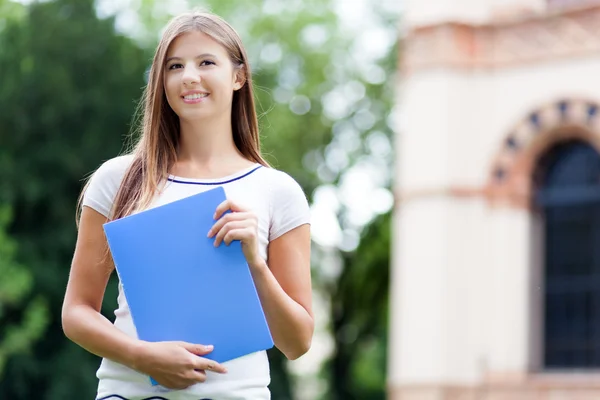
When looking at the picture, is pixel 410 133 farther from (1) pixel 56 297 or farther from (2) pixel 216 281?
(2) pixel 216 281

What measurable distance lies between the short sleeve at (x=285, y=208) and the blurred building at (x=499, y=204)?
12946 millimetres

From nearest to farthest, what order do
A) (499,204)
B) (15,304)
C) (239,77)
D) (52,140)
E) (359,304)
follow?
(239,77) < (499,204) < (15,304) < (52,140) < (359,304)

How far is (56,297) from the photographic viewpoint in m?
19.5

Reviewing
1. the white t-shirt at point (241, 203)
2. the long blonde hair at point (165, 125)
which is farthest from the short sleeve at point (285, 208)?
the long blonde hair at point (165, 125)

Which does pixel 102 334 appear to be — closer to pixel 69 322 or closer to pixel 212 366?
pixel 69 322

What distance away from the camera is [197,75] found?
2.75m

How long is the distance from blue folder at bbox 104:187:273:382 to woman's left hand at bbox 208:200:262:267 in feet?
0.08

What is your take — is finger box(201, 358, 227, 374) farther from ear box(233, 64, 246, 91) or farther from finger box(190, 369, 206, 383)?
ear box(233, 64, 246, 91)

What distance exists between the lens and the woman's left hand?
254 centimetres

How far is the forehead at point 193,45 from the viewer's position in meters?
2.77

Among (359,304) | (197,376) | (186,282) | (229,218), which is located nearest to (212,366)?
(197,376)

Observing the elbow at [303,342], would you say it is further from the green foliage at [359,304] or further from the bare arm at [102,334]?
the green foliage at [359,304]

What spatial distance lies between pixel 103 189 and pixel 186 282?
0.99 ft

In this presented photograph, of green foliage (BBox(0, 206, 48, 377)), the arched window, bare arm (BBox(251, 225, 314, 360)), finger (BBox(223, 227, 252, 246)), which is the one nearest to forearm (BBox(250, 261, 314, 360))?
bare arm (BBox(251, 225, 314, 360))
